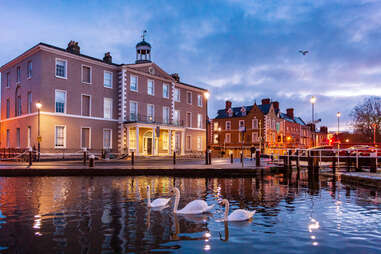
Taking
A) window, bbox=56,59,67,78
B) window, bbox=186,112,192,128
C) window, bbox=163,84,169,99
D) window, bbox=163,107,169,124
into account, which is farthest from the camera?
window, bbox=186,112,192,128

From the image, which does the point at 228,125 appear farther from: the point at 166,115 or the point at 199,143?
the point at 166,115

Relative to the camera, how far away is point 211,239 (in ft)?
21.7

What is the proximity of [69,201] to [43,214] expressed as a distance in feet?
6.73

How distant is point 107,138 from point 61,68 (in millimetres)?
8645

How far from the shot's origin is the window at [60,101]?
1190 inches

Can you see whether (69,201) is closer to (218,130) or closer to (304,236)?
(304,236)

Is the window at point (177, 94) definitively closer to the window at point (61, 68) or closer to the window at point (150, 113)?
the window at point (150, 113)

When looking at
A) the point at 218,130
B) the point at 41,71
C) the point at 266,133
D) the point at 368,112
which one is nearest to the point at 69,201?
the point at 41,71

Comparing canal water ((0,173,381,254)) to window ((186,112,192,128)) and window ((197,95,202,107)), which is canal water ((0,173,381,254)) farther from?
window ((197,95,202,107))

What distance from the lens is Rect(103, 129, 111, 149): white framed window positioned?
34.2m

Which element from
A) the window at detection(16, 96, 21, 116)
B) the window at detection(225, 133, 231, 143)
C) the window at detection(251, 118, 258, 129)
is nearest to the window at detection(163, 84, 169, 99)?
the window at detection(16, 96, 21, 116)

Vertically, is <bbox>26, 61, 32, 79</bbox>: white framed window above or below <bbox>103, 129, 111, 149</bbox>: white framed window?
above

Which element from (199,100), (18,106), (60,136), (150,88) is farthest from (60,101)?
(199,100)

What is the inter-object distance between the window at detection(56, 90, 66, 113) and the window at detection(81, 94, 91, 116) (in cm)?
206
